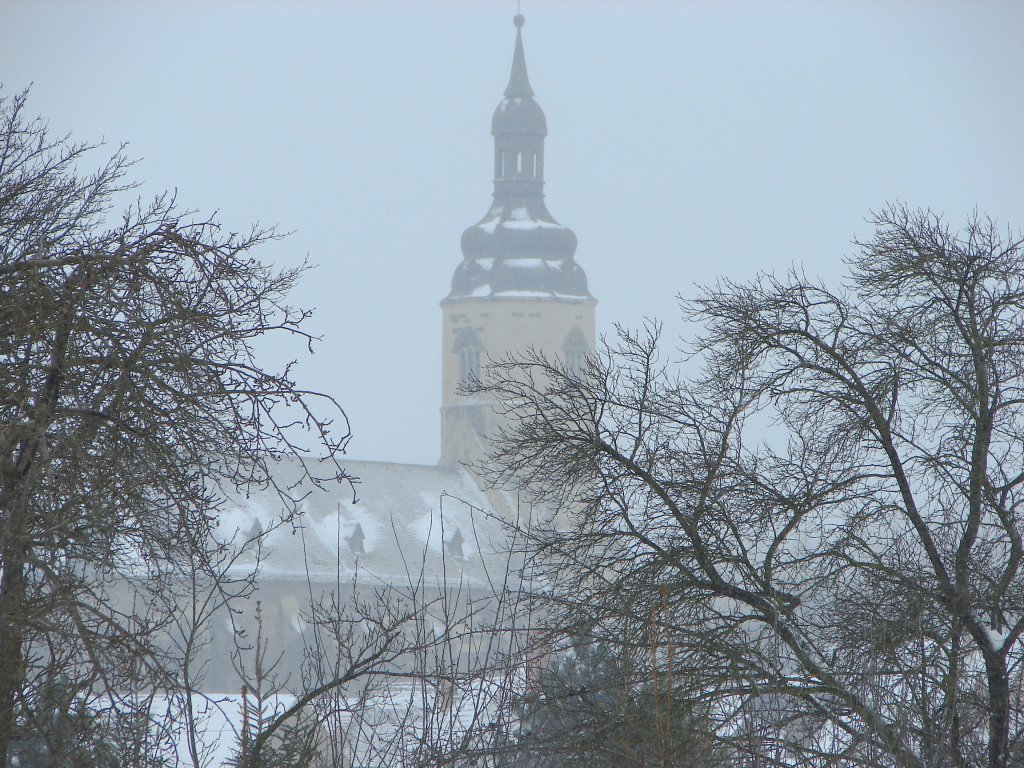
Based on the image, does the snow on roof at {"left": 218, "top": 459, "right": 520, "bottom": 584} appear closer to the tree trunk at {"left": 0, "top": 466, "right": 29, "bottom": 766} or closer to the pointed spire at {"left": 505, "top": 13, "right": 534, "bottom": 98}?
the pointed spire at {"left": 505, "top": 13, "right": 534, "bottom": 98}

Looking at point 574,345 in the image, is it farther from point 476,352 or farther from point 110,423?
point 110,423

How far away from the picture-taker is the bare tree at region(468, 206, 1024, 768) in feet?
35.3

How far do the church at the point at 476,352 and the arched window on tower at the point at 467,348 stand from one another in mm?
54

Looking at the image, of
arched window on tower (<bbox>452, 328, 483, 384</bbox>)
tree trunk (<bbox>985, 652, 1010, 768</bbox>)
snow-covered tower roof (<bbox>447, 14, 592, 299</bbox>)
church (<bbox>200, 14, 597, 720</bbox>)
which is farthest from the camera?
snow-covered tower roof (<bbox>447, 14, 592, 299</bbox>)

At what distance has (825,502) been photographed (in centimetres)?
1184

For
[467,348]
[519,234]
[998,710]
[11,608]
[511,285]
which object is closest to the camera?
[11,608]

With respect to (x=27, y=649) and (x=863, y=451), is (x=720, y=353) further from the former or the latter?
(x=27, y=649)

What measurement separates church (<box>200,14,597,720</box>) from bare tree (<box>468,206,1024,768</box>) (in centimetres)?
5767

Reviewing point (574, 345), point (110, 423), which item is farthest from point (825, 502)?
point (574, 345)

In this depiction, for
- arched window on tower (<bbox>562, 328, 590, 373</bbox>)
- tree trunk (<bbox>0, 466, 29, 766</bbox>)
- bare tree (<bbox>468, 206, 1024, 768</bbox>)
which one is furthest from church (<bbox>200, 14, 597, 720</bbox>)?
tree trunk (<bbox>0, 466, 29, 766</bbox>)

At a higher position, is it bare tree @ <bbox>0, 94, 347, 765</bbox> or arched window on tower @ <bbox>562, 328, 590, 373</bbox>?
arched window on tower @ <bbox>562, 328, 590, 373</bbox>

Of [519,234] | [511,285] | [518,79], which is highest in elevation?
[518,79]

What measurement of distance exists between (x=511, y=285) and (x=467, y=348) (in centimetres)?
420

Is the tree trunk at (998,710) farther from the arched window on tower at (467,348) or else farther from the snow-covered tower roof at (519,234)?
the snow-covered tower roof at (519,234)
